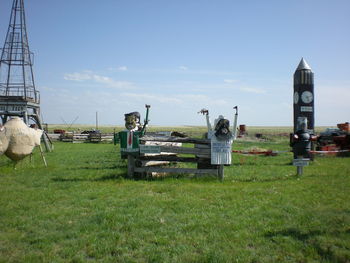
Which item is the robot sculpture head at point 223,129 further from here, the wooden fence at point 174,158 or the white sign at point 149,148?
the white sign at point 149,148

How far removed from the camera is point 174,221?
5977mm

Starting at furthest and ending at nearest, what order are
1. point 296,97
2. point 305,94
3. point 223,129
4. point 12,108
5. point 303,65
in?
point 12,108 → point 303,65 → point 296,97 → point 305,94 → point 223,129

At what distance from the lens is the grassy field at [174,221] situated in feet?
15.0

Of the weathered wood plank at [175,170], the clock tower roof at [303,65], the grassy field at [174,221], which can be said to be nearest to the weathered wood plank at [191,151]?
the weathered wood plank at [175,170]

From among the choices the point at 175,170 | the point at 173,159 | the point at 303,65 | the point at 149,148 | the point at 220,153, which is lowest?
the point at 175,170

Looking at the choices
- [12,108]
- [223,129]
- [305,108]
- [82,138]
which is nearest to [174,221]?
[223,129]

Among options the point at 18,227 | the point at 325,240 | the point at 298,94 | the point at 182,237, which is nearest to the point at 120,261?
the point at 182,237

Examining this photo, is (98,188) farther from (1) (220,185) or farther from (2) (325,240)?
(2) (325,240)

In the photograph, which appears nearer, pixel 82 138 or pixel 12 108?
pixel 12 108

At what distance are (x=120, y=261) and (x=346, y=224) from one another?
3879 mm

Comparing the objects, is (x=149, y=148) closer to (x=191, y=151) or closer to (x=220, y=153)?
(x=191, y=151)

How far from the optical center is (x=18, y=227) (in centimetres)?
570

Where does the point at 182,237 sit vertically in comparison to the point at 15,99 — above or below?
below

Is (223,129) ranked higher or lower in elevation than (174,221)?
higher
